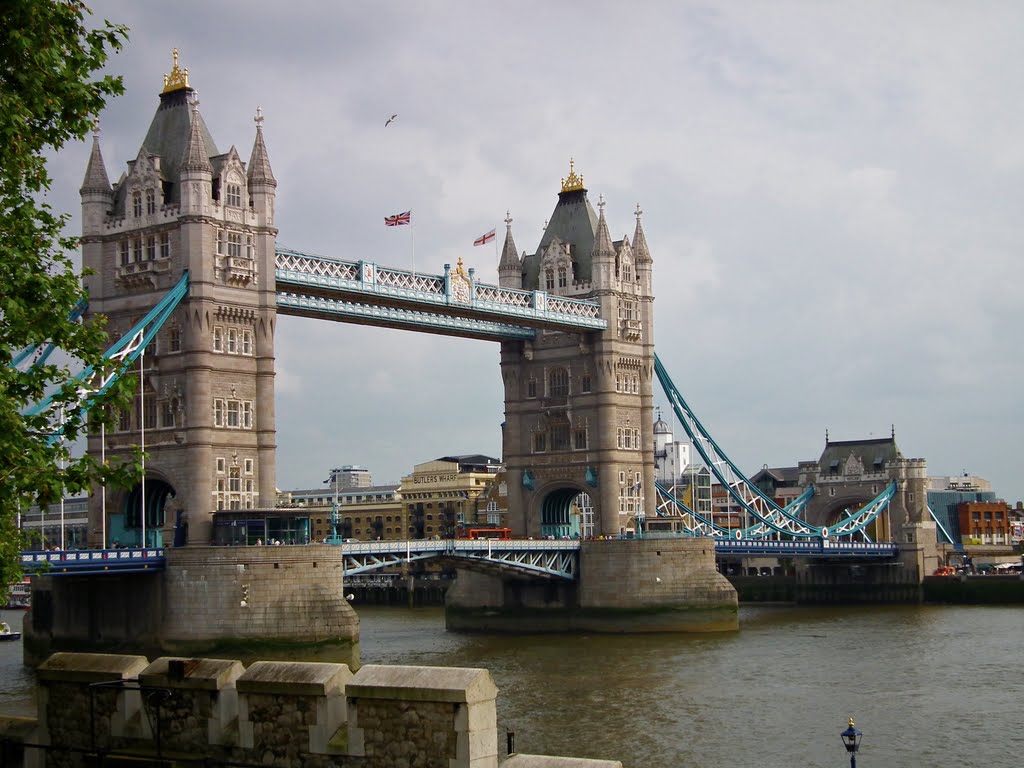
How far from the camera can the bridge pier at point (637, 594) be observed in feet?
259

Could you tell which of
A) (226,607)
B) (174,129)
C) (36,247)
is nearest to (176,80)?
(174,129)

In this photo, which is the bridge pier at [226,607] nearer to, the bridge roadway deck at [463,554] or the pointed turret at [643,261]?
the bridge roadway deck at [463,554]

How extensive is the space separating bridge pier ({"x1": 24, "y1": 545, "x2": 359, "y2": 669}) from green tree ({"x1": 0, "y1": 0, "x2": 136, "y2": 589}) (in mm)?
37351

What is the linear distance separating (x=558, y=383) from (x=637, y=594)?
16.1m

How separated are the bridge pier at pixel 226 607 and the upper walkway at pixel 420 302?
1503 cm

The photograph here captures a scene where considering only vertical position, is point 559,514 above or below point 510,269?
below

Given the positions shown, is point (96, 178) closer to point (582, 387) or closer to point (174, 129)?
point (174, 129)

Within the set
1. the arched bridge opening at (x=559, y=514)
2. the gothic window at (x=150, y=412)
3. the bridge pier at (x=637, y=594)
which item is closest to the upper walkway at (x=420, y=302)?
the gothic window at (x=150, y=412)

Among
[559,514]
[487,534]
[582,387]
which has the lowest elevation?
[487,534]

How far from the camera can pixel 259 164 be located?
6750 centimetres

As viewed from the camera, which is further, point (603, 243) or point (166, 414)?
point (603, 243)

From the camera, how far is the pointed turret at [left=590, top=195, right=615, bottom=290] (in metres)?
88.4

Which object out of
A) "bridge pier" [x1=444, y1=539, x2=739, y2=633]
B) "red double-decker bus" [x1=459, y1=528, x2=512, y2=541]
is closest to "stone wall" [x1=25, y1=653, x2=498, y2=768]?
"bridge pier" [x1=444, y1=539, x2=739, y2=633]

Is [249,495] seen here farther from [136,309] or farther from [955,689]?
[955,689]
